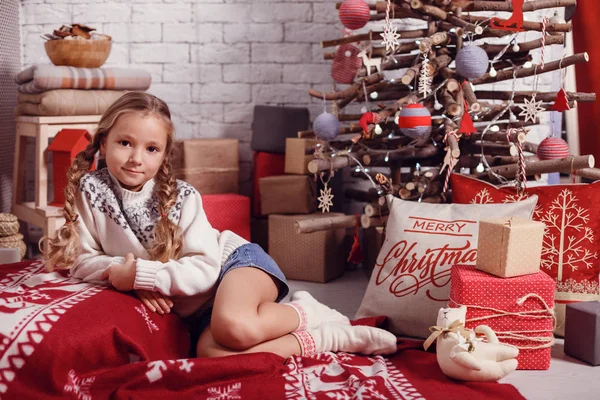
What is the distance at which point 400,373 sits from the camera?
2.00 m

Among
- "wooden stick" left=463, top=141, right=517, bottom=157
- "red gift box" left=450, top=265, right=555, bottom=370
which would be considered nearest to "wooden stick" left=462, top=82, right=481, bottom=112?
"wooden stick" left=463, top=141, right=517, bottom=157

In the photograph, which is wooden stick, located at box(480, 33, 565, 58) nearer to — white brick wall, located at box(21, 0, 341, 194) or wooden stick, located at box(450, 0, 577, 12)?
wooden stick, located at box(450, 0, 577, 12)

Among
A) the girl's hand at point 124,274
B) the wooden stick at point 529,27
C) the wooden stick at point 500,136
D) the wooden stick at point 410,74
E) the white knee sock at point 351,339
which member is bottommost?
the white knee sock at point 351,339

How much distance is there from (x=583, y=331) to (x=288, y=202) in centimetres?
154

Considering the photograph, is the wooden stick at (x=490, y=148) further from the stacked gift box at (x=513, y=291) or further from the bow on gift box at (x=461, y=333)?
the bow on gift box at (x=461, y=333)

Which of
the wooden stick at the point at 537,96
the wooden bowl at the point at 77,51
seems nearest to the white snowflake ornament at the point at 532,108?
the wooden stick at the point at 537,96

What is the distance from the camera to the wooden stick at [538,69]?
2.72 metres

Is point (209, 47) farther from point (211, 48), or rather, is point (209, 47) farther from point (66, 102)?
point (66, 102)

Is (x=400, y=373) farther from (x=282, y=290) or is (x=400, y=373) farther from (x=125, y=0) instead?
(x=125, y=0)

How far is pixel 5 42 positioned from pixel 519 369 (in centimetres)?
291

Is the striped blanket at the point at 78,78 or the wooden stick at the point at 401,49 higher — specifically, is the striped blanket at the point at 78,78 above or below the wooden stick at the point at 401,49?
below

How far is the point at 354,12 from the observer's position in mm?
2822

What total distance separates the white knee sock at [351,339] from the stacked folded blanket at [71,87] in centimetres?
177

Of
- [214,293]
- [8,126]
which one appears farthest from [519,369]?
[8,126]
